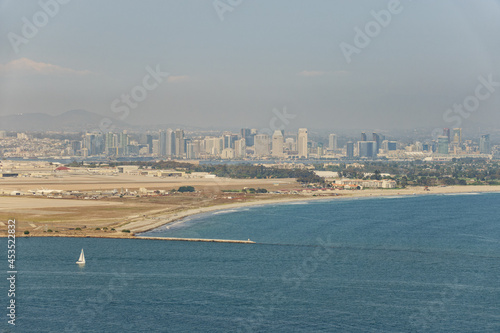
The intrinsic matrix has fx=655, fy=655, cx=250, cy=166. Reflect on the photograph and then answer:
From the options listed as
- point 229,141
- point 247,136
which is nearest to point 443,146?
point 247,136

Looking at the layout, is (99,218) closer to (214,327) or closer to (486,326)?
(214,327)

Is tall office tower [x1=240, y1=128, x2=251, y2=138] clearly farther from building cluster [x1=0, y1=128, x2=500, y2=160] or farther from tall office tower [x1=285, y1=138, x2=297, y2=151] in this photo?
tall office tower [x1=285, y1=138, x2=297, y2=151]

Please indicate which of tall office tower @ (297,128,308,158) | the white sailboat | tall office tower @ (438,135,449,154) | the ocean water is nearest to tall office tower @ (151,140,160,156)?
tall office tower @ (297,128,308,158)

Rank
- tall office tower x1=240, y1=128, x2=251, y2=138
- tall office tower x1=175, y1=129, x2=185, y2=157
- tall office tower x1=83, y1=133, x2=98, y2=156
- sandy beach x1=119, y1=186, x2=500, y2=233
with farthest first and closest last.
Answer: tall office tower x1=240, y1=128, x2=251, y2=138 < tall office tower x1=175, y1=129, x2=185, y2=157 < tall office tower x1=83, y1=133, x2=98, y2=156 < sandy beach x1=119, y1=186, x2=500, y2=233

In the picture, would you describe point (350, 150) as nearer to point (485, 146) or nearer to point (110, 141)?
point (485, 146)

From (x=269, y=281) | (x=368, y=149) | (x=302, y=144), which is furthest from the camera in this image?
(x=302, y=144)

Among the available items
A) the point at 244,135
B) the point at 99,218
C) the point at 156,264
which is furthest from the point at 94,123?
the point at 156,264
